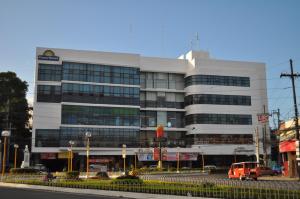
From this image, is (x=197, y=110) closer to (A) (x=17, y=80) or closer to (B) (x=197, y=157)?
(B) (x=197, y=157)

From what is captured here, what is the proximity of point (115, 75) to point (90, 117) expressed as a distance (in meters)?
8.71

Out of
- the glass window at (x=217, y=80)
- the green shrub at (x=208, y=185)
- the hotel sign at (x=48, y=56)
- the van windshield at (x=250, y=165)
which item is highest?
the hotel sign at (x=48, y=56)

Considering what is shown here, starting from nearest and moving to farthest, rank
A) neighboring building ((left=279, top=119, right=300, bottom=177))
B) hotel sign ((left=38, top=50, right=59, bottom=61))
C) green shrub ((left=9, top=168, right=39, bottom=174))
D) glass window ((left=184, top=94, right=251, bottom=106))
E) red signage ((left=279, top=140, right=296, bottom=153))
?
red signage ((left=279, top=140, right=296, bottom=153)) → neighboring building ((left=279, top=119, right=300, bottom=177)) → green shrub ((left=9, top=168, right=39, bottom=174)) → hotel sign ((left=38, top=50, right=59, bottom=61)) → glass window ((left=184, top=94, right=251, bottom=106))

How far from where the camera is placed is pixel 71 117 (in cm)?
6328

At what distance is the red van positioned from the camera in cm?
3626

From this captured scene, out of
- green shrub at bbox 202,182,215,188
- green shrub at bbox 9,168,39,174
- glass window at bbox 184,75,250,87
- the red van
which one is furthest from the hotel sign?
green shrub at bbox 202,182,215,188

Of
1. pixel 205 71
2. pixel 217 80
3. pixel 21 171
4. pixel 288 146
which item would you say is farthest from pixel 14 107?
pixel 288 146

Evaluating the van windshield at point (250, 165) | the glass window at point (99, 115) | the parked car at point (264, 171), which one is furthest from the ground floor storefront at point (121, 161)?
the van windshield at point (250, 165)

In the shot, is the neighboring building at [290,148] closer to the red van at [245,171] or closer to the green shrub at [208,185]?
the red van at [245,171]

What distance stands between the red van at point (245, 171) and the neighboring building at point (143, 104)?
1078 inches

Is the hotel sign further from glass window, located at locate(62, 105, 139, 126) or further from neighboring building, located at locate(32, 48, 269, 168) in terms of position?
glass window, located at locate(62, 105, 139, 126)

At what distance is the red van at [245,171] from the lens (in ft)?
119

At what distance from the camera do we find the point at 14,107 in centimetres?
6638

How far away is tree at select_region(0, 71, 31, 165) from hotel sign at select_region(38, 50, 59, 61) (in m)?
9.74
